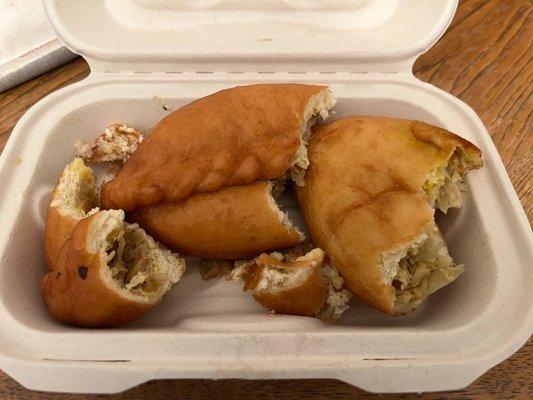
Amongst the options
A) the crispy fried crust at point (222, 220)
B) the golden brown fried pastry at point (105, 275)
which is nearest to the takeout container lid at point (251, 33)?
the crispy fried crust at point (222, 220)

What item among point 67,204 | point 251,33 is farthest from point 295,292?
point 251,33

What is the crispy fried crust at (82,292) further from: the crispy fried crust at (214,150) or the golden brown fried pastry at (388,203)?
the golden brown fried pastry at (388,203)

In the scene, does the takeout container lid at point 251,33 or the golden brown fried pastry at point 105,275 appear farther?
the takeout container lid at point 251,33

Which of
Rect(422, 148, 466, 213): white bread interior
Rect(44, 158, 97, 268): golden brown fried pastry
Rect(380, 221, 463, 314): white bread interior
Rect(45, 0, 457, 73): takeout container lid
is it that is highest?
Rect(45, 0, 457, 73): takeout container lid

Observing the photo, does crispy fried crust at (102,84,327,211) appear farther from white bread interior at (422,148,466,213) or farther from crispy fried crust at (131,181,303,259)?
white bread interior at (422,148,466,213)

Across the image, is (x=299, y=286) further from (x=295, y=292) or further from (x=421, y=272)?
(x=421, y=272)

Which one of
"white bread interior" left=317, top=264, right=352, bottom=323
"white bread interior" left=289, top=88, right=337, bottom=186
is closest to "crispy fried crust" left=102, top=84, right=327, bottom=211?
"white bread interior" left=289, top=88, right=337, bottom=186
